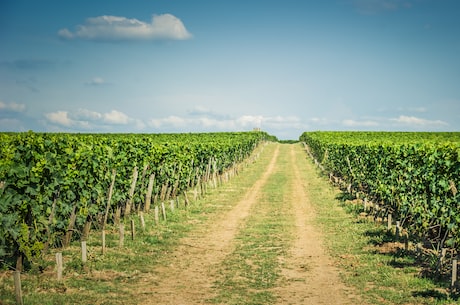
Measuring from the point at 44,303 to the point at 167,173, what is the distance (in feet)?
48.3

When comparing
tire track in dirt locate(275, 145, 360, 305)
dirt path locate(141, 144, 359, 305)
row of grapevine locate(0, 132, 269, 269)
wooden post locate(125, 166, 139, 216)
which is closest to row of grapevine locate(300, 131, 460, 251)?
tire track in dirt locate(275, 145, 360, 305)

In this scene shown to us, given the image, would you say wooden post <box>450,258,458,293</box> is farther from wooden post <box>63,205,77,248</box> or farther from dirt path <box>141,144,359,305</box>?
wooden post <box>63,205,77,248</box>

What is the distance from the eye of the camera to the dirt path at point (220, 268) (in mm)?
10055

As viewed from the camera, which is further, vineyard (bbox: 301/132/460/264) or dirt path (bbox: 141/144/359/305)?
vineyard (bbox: 301/132/460/264)

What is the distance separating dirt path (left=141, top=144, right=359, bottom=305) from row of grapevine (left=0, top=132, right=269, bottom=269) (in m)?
3.42

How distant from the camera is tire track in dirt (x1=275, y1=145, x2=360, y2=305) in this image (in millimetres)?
9984

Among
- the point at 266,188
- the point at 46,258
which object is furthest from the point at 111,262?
the point at 266,188

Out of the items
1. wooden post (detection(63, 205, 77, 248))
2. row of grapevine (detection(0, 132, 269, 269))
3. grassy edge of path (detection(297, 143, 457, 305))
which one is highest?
row of grapevine (detection(0, 132, 269, 269))

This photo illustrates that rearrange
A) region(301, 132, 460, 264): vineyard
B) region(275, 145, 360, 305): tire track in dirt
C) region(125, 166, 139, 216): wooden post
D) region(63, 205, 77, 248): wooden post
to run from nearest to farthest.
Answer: region(275, 145, 360, 305): tire track in dirt
region(301, 132, 460, 264): vineyard
region(63, 205, 77, 248): wooden post
region(125, 166, 139, 216): wooden post

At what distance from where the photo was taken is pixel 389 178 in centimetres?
1936

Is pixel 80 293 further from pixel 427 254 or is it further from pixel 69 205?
pixel 427 254

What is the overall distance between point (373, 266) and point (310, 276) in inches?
84.0

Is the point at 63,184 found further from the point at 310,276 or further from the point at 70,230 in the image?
the point at 310,276

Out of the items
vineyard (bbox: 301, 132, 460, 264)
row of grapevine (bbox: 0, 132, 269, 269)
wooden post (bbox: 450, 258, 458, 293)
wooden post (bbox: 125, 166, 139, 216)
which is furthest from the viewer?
wooden post (bbox: 125, 166, 139, 216)
